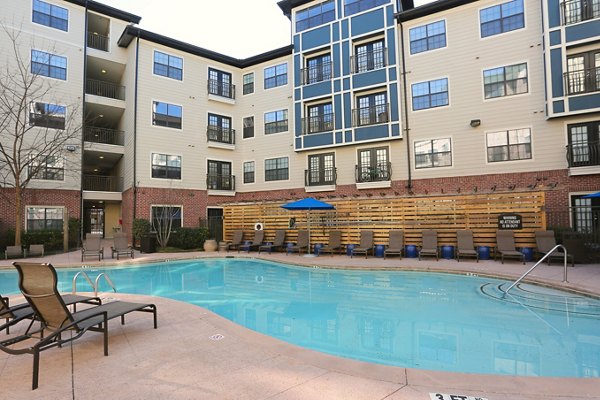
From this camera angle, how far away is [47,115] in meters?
18.2

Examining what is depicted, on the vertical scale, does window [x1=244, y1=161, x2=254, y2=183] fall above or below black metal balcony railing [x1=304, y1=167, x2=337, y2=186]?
above

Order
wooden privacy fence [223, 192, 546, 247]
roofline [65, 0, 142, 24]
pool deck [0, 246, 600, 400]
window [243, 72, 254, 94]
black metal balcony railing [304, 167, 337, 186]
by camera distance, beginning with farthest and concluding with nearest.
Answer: window [243, 72, 254, 94] → black metal balcony railing [304, 167, 337, 186] → roofline [65, 0, 142, 24] → wooden privacy fence [223, 192, 546, 247] → pool deck [0, 246, 600, 400]

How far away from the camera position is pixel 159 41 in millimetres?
20094

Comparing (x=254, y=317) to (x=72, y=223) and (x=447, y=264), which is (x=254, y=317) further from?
(x=72, y=223)

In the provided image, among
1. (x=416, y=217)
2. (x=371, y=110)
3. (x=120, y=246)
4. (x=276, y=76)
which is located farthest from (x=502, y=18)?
(x=120, y=246)

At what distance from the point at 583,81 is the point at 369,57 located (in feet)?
32.2

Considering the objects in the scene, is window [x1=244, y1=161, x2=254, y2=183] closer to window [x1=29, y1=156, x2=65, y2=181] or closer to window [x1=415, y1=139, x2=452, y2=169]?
window [x1=29, y1=156, x2=65, y2=181]

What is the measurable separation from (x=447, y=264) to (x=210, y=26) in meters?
23.0

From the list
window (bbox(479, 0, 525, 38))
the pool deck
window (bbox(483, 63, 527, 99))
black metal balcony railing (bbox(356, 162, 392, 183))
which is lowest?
the pool deck

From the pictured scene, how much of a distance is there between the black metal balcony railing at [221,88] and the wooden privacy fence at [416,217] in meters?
9.66

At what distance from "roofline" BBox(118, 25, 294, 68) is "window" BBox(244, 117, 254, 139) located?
3.81 meters

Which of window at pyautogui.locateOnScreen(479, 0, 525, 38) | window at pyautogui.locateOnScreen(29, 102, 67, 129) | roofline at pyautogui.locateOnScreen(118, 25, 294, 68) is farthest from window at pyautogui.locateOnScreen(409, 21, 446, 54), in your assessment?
window at pyautogui.locateOnScreen(29, 102, 67, 129)

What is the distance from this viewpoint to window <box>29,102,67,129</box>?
Result: 1792cm

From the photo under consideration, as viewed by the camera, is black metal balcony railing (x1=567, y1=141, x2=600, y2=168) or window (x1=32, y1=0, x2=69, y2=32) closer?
black metal balcony railing (x1=567, y1=141, x2=600, y2=168)
